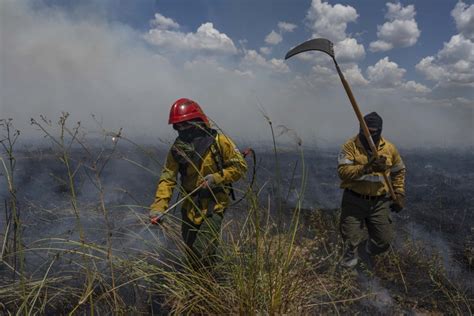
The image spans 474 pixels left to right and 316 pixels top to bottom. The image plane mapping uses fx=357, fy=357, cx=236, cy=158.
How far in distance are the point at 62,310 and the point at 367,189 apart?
354 cm

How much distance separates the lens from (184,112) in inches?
142

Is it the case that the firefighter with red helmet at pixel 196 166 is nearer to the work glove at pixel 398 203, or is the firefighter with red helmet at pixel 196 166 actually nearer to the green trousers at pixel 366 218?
the green trousers at pixel 366 218

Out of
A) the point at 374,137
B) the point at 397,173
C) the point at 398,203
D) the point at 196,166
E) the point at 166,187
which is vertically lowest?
the point at 398,203

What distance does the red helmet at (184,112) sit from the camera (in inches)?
141

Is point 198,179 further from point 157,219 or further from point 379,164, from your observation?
point 379,164

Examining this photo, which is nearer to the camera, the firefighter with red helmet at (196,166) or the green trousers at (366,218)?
the firefighter with red helmet at (196,166)

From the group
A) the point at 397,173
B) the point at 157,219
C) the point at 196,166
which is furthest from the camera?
the point at 397,173

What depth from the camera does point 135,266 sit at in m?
1.99

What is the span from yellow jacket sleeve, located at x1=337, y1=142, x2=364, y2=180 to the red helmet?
1.93 metres

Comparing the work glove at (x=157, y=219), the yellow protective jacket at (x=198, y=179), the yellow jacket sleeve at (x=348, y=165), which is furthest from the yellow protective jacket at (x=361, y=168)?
the work glove at (x=157, y=219)

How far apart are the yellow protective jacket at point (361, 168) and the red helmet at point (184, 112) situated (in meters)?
1.95

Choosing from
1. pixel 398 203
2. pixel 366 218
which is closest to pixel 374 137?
pixel 398 203

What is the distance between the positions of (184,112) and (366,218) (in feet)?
9.13

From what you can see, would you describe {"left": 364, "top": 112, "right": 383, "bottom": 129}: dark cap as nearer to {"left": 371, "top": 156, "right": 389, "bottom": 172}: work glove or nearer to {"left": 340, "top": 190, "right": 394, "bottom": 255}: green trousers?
{"left": 371, "top": 156, "right": 389, "bottom": 172}: work glove
